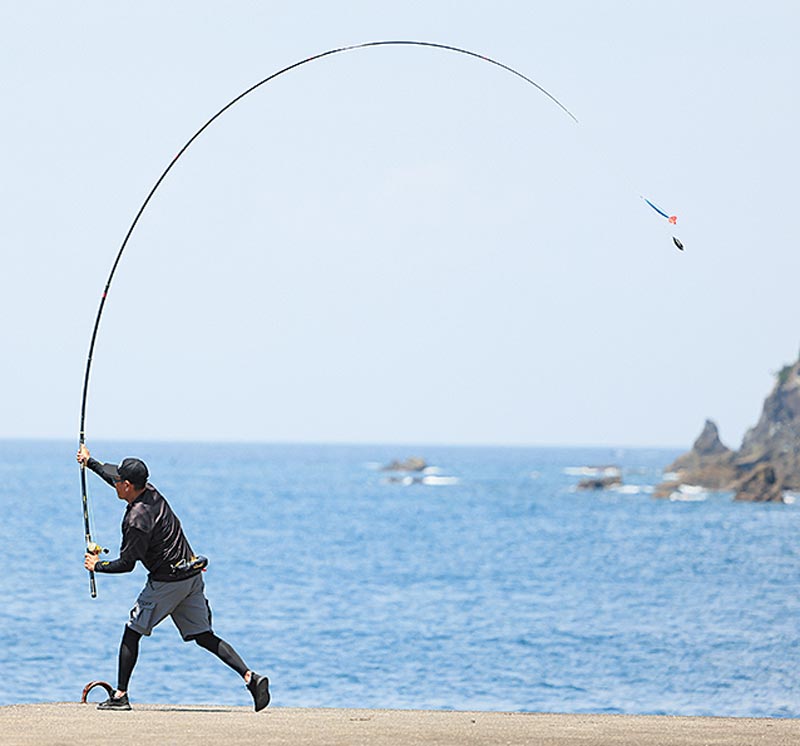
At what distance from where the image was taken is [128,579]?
6047 cm

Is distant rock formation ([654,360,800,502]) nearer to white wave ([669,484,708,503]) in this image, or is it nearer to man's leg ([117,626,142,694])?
white wave ([669,484,708,503])

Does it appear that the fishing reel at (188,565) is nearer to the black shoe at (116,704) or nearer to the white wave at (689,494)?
the black shoe at (116,704)

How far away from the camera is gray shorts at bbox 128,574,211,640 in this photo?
998 cm

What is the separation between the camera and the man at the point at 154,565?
32.3 feet

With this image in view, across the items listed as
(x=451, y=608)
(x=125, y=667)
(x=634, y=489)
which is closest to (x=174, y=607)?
(x=125, y=667)

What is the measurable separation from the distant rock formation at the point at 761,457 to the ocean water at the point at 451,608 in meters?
3.66

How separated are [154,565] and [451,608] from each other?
133 feet

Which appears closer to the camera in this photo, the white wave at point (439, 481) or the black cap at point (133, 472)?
the black cap at point (133, 472)

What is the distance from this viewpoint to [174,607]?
10.1m

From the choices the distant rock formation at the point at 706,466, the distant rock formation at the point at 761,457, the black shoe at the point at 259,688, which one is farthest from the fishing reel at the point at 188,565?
the distant rock formation at the point at 706,466

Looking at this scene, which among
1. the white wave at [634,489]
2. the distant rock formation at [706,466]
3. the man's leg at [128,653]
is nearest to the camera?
the man's leg at [128,653]

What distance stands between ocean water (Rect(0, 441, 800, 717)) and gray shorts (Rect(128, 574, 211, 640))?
1883 centimetres

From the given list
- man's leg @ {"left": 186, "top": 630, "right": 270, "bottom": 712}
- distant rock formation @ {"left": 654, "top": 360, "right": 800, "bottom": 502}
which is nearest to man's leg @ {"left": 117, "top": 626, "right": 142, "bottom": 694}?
man's leg @ {"left": 186, "top": 630, "right": 270, "bottom": 712}

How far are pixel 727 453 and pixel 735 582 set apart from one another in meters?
75.9
